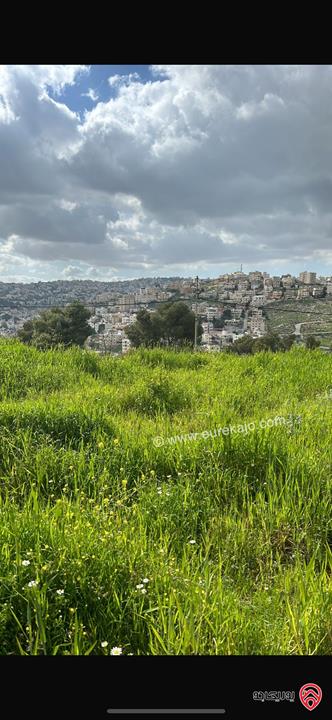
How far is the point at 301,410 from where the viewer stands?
15.0ft

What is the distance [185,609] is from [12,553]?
2.54ft

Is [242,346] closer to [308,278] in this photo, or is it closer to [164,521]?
[308,278]

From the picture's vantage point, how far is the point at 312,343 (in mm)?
7996

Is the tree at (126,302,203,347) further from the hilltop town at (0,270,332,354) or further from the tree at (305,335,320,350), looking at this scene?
the tree at (305,335,320,350)

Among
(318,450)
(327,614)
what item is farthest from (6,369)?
(327,614)

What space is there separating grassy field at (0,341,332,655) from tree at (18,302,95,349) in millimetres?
2159

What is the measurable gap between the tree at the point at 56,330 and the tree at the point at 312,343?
359cm

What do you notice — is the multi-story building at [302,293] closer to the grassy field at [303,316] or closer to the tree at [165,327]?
the grassy field at [303,316]

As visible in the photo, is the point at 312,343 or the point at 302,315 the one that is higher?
the point at 302,315
